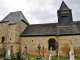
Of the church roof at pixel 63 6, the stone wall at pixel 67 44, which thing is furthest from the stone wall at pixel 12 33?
the church roof at pixel 63 6

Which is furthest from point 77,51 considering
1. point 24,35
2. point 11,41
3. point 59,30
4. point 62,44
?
point 11,41

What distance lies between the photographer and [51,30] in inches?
912

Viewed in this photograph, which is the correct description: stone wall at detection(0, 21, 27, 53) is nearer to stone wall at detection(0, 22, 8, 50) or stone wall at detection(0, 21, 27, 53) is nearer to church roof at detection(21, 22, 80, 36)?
stone wall at detection(0, 22, 8, 50)

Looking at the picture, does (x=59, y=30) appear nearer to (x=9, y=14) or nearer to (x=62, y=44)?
(x=62, y=44)

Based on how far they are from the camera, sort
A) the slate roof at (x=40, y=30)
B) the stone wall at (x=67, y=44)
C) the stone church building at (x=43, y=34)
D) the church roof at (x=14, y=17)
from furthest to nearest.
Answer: the church roof at (x=14, y=17), the slate roof at (x=40, y=30), the stone church building at (x=43, y=34), the stone wall at (x=67, y=44)

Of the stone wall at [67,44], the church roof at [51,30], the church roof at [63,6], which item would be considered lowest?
the stone wall at [67,44]

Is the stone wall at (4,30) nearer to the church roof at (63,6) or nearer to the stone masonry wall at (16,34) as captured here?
the stone masonry wall at (16,34)

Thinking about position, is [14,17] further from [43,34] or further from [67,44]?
[67,44]

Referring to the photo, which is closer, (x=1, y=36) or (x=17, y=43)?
(x=17, y=43)

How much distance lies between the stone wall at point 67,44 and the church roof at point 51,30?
0.88 meters

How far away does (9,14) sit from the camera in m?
27.0

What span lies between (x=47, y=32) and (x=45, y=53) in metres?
3.92

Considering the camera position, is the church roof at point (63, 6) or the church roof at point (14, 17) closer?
the church roof at point (14, 17)

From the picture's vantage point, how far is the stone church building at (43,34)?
841 inches
